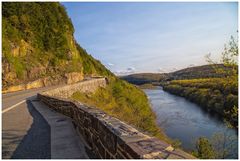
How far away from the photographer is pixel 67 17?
4747 centimetres

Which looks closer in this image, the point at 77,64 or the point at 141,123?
the point at 141,123

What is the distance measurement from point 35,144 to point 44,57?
2877cm

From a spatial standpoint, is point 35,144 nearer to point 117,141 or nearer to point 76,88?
point 117,141

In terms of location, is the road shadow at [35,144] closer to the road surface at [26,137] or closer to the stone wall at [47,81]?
Result: the road surface at [26,137]

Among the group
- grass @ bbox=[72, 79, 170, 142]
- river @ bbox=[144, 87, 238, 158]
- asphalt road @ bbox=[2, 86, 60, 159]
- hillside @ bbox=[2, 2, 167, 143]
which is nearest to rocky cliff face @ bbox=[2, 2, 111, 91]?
A: hillside @ bbox=[2, 2, 167, 143]

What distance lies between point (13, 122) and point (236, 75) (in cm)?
776

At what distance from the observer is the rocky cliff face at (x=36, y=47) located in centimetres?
2680

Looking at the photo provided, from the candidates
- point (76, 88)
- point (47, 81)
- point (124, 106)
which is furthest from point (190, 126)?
point (47, 81)

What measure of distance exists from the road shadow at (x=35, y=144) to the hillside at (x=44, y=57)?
15617 mm

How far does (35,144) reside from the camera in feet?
21.1

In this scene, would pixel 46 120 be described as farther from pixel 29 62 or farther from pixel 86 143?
pixel 29 62

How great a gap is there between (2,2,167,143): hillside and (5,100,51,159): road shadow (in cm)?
1562

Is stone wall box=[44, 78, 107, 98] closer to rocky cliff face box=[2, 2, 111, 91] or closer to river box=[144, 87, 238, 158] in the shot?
rocky cliff face box=[2, 2, 111, 91]

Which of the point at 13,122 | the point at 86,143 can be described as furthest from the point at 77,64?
the point at 86,143
